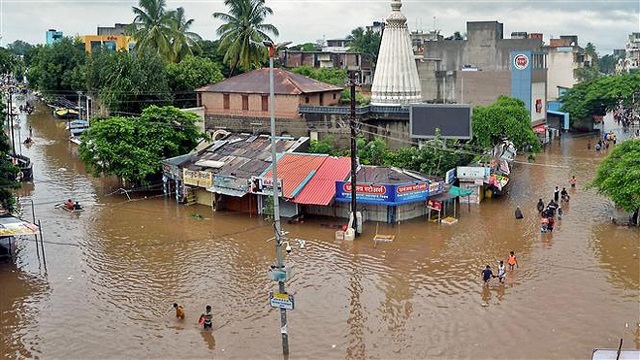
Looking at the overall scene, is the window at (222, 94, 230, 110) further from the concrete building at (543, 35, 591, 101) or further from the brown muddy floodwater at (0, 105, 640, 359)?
the concrete building at (543, 35, 591, 101)

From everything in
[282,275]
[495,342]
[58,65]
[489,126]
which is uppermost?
[58,65]

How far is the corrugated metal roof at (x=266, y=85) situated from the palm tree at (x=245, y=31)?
7947 mm

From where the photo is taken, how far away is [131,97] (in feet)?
162

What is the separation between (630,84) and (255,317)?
52.4 m

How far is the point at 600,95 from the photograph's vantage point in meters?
62.4

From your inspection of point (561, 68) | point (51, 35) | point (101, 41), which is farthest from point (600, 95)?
point (51, 35)

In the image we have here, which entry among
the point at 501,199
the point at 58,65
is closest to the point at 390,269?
the point at 501,199

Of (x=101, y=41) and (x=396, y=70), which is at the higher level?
(x=101, y=41)

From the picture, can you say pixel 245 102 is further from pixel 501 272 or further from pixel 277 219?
pixel 277 219

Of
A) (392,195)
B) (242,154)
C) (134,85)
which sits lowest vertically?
(392,195)

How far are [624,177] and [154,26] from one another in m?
42.2

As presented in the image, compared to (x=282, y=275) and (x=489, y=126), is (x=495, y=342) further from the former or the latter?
(x=489, y=126)

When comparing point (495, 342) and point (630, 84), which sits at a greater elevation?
point (630, 84)

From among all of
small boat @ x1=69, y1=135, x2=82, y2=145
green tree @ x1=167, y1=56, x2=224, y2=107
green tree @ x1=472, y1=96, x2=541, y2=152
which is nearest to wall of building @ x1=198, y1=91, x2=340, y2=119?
green tree @ x1=167, y1=56, x2=224, y2=107
